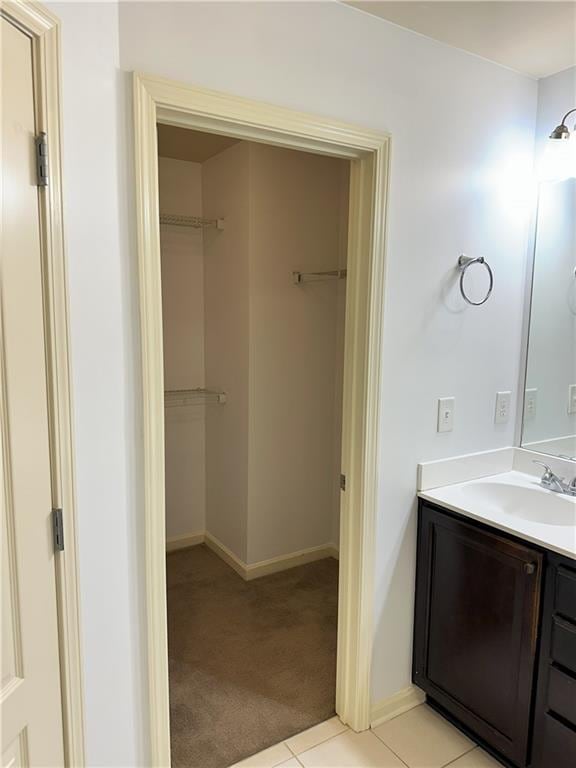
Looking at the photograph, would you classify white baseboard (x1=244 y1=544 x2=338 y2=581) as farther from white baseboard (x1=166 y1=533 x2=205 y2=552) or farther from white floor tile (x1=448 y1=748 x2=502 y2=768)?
white floor tile (x1=448 y1=748 x2=502 y2=768)

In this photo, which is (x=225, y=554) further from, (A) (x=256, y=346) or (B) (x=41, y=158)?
(B) (x=41, y=158)

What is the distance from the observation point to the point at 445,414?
209 centimetres

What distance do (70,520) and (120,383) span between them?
1.21 ft

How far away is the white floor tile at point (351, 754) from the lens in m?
1.87

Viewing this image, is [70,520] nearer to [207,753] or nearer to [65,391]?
[65,391]

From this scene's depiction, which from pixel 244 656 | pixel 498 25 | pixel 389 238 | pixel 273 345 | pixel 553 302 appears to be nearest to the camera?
pixel 498 25

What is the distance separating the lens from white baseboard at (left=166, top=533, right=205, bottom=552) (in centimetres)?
355

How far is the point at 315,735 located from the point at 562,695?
932 mm

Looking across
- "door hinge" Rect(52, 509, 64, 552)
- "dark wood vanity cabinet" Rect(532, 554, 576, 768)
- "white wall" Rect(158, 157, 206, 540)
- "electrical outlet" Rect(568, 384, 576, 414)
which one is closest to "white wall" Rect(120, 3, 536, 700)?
"electrical outlet" Rect(568, 384, 576, 414)

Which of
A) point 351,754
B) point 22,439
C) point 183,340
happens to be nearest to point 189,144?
point 183,340

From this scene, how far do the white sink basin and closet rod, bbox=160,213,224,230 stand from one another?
83.6 inches

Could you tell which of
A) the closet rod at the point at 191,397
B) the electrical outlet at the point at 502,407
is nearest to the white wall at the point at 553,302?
the electrical outlet at the point at 502,407

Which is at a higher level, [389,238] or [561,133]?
[561,133]

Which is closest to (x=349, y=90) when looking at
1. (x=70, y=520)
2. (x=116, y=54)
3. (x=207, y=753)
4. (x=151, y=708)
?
(x=116, y=54)
